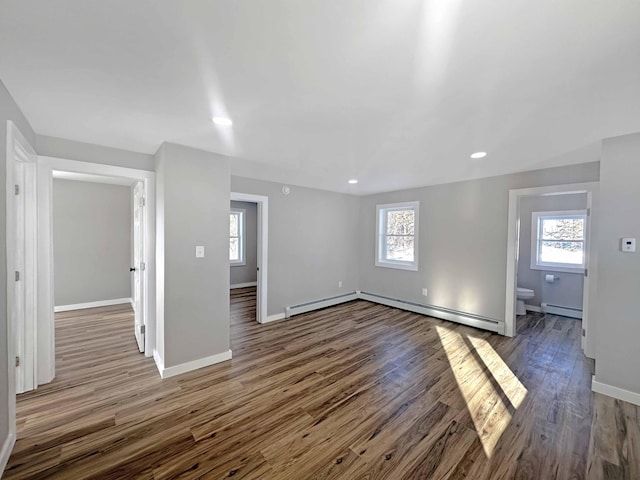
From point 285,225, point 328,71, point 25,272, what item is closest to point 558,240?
point 285,225

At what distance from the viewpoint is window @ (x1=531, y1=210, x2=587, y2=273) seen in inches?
183

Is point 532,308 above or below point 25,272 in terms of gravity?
below

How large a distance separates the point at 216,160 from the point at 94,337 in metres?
3.04

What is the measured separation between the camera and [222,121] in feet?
6.98

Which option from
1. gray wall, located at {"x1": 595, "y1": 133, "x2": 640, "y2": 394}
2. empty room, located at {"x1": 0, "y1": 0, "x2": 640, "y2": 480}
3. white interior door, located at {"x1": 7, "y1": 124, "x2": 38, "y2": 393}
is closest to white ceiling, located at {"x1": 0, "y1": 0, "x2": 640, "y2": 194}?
empty room, located at {"x1": 0, "y1": 0, "x2": 640, "y2": 480}

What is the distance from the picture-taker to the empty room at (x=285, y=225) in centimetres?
123

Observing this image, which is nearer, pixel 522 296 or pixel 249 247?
pixel 522 296

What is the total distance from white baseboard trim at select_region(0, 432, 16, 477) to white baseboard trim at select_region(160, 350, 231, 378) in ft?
3.32

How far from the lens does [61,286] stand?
477 cm

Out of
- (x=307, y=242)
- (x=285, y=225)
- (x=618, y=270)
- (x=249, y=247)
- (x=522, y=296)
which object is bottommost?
(x=522, y=296)

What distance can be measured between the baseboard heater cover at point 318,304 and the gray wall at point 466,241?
0.85 metres

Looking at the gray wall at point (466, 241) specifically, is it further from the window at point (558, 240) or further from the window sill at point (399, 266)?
the window at point (558, 240)

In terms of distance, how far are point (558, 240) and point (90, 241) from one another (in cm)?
873

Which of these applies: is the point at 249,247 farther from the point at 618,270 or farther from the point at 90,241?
the point at 618,270
